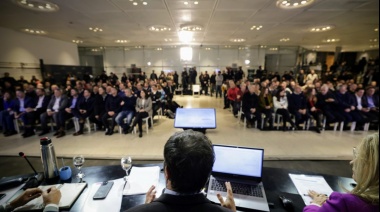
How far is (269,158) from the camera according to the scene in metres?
3.35

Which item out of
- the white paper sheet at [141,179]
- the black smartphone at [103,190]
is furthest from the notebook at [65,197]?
the white paper sheet at [141,179]

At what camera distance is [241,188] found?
4.43ft

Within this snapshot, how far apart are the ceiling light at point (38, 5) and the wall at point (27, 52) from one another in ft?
13.4

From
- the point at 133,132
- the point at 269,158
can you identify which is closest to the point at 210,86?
the point at 133,132

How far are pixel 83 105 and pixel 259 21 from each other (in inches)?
233

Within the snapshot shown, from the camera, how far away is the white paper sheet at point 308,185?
1277 mm

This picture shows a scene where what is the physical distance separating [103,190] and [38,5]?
544 cm

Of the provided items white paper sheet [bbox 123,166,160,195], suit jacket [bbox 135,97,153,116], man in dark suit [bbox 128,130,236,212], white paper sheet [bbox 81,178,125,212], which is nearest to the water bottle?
white paper sheet [bbox 81,178,125,212]

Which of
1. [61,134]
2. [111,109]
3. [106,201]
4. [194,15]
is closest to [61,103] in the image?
[61,134]

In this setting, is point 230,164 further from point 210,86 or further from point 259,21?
point 210,86

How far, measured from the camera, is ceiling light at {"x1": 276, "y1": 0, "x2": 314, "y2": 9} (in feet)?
13.9

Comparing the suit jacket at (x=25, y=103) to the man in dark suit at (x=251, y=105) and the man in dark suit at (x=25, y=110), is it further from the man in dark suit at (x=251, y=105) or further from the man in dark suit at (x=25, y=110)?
the man in dark suit at (x=251, y=105)

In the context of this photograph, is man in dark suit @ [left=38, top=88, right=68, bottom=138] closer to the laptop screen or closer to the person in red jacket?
the laptop screen

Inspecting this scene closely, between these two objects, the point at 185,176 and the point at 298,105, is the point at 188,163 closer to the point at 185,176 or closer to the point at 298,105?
the point at 185,176
